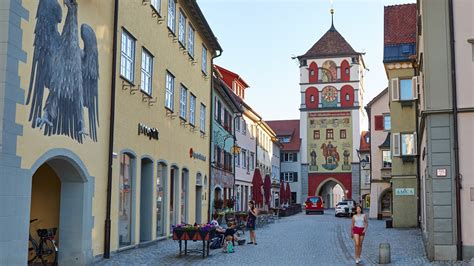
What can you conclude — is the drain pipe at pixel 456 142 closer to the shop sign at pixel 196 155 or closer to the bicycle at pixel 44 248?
the bicycle at pixel 44 248

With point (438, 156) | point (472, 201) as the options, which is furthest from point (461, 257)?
point (438, 156)

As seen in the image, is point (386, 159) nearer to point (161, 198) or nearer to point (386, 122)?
point (386, 122)

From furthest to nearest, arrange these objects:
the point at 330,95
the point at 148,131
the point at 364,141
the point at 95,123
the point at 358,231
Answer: the point at 330,95 < the point at 364,141 < the point at 148,131 < the point at 358,231 < the point at 95,123

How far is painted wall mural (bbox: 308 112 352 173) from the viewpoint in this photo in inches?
3019

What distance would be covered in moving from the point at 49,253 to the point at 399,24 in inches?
1062

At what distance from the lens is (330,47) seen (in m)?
80.1

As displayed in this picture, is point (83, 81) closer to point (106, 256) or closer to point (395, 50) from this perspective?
point (106, 256)

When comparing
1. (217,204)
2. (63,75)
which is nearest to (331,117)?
(217,204)

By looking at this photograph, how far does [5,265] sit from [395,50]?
26422 millimetres

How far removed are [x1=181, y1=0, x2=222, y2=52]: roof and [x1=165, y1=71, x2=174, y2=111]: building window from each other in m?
3.59

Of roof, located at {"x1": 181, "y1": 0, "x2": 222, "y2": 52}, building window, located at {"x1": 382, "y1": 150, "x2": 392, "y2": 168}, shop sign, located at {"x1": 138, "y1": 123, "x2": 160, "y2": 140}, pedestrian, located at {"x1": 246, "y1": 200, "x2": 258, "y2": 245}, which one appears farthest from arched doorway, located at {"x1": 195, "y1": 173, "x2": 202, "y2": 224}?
building window, located at {"x1": 382, "y1": 150, "x2": 392, "y2": 168}

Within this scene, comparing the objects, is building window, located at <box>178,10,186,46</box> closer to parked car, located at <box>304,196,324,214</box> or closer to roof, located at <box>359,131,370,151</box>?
parked car, located at <box>304,196,324,214</box>

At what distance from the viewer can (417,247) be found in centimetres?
2034

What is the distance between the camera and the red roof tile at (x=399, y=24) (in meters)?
33.5
